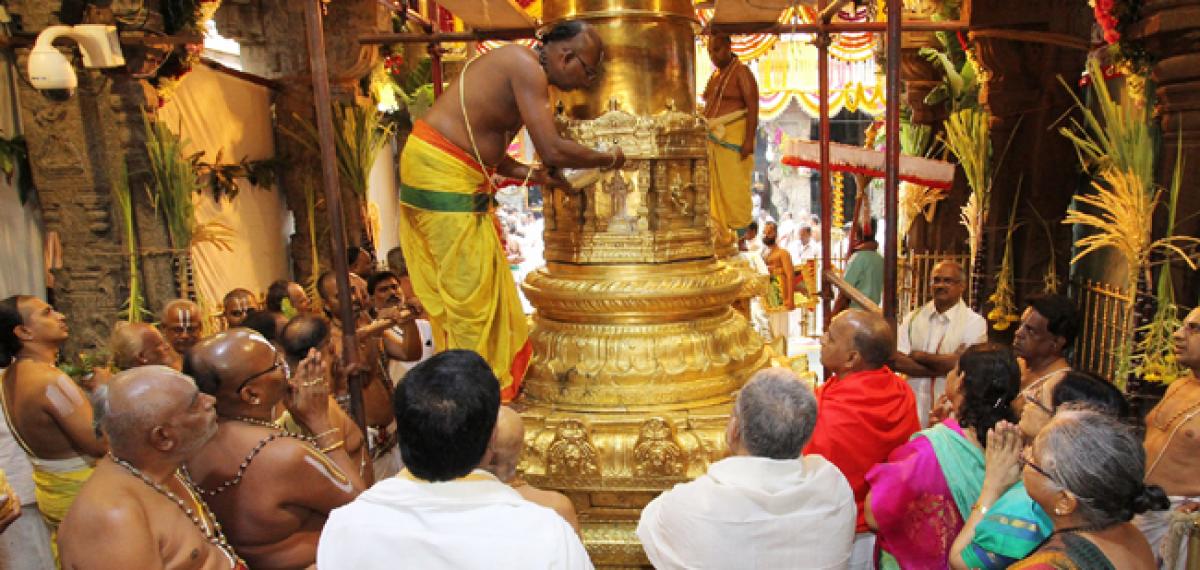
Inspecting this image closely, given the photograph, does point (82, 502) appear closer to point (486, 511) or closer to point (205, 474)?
point (205, 474)

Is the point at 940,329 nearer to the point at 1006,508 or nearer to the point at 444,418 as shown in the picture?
the point at 1006,508

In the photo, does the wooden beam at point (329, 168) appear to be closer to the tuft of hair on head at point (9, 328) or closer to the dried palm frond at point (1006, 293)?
the tuft of hair on head at point (9, 328)

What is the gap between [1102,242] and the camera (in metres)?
4.59

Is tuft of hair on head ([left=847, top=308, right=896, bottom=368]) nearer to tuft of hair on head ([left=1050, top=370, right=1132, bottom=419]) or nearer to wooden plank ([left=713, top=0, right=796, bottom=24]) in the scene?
tuft of hair on head ([left=1050, top=370, right=1132, bottom=419])

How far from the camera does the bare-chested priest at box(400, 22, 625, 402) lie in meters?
2.94

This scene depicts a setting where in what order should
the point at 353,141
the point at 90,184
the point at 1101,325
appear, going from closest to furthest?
1. the point at 90,184
2. the point at 1101,325
3. the point at 353,141

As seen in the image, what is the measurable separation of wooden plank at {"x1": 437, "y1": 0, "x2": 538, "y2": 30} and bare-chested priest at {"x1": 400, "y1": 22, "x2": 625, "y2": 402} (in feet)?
2.72

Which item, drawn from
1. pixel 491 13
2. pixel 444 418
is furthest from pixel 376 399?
pixel 444 418

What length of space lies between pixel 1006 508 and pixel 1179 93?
3.30 metres

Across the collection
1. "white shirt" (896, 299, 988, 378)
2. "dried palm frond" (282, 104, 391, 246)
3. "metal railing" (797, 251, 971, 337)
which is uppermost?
"dried palm frond" (282, 104, 391, 246)

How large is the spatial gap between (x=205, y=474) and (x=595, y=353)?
1.48m

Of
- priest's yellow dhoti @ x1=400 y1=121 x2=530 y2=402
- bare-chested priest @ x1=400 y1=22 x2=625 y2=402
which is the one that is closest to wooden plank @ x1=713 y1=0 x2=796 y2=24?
bare-chested priest @ x1=400 y1=22 x2=625 y2=402

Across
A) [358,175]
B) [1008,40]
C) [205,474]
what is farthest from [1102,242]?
[358,175]

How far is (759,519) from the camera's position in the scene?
1977 mm
